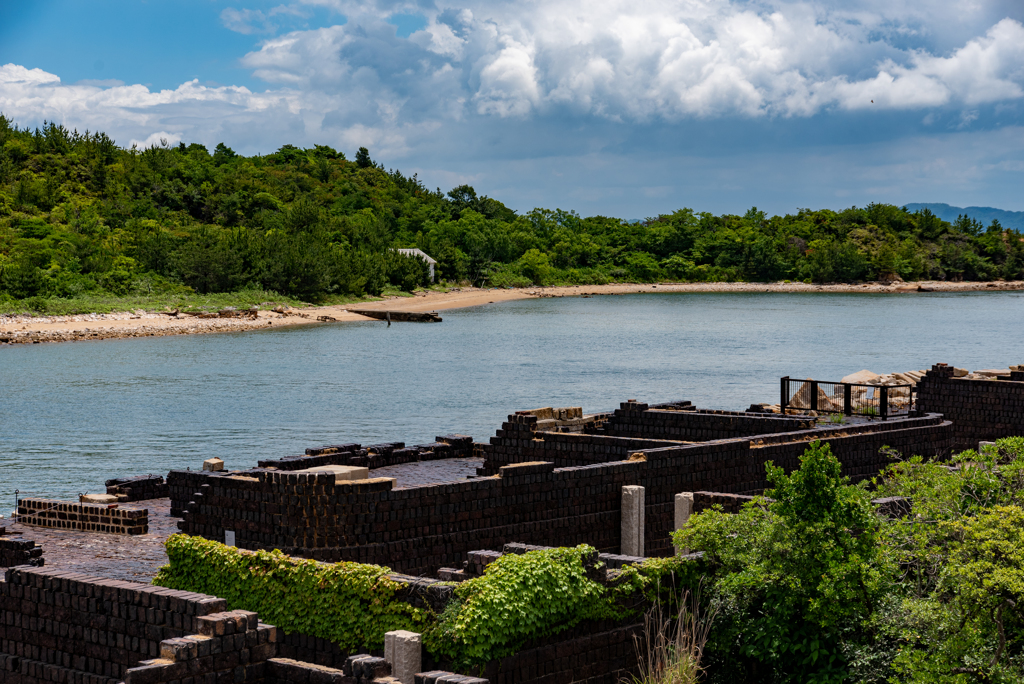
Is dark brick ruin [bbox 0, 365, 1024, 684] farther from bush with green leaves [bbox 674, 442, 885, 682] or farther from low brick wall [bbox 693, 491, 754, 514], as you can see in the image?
bush with green leaves [bbox 674, 442, 885, 682]

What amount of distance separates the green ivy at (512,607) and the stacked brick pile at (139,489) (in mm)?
14252

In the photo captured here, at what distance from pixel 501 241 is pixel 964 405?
5937 inches

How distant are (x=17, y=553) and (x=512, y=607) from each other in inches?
371

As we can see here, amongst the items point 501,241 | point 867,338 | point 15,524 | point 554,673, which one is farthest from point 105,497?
point 501,241

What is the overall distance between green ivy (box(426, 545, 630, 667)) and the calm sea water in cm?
2627

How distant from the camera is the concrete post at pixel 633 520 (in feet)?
63.8

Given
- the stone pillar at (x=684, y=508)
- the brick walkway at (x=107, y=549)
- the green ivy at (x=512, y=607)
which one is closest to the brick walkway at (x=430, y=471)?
the brick walkway at (x=107, y=549)

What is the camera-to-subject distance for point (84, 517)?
70.6 feet

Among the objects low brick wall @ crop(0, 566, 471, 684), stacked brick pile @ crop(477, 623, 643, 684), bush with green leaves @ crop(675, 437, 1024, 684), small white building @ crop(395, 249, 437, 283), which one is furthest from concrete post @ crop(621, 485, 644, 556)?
small white building @ crop(395, 249, 437, 283)

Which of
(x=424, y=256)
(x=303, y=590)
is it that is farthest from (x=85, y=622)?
(x=424, y=256)

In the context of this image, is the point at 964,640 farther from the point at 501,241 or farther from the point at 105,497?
the point at 501,241

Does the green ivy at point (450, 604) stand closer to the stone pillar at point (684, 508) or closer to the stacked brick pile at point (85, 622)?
the stacked brick pile at point (85, 622)

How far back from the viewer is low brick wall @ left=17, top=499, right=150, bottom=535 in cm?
2052

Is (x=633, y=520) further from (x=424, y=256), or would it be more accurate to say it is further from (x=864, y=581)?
(x=424, y=256)
